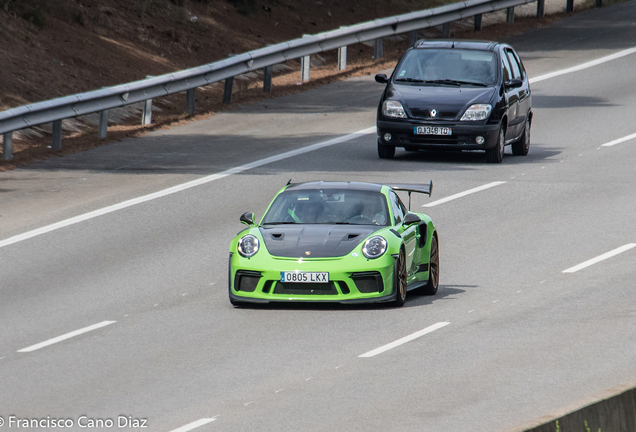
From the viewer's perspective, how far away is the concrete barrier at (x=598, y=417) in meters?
6.50

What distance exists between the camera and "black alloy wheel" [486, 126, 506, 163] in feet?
68.5

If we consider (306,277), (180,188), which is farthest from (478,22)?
(306,277)

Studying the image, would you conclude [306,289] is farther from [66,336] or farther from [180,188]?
[180,188]

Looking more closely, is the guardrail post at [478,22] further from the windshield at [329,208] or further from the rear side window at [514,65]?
the windshield at [329,208]

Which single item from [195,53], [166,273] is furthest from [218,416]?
[195,53]

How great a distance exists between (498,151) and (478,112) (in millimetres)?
907

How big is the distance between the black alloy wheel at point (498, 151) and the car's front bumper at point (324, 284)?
926 cm

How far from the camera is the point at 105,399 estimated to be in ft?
29.2

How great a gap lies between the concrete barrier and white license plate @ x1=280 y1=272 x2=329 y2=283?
4.57 m

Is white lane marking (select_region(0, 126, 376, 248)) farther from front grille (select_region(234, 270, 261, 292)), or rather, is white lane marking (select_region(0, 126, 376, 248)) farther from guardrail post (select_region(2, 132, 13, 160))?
front grille (select_region(234, 270, 261, 292))

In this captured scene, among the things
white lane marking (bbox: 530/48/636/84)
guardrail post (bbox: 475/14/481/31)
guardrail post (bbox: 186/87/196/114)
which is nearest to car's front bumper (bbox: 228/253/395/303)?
guardrail post (bbox: 186/87/196/114)

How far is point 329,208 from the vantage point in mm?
12977

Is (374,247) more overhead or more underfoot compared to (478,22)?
more underfoot

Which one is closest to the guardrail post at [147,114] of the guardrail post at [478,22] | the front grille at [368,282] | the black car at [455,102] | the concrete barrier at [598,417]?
the black car at [455,102]
